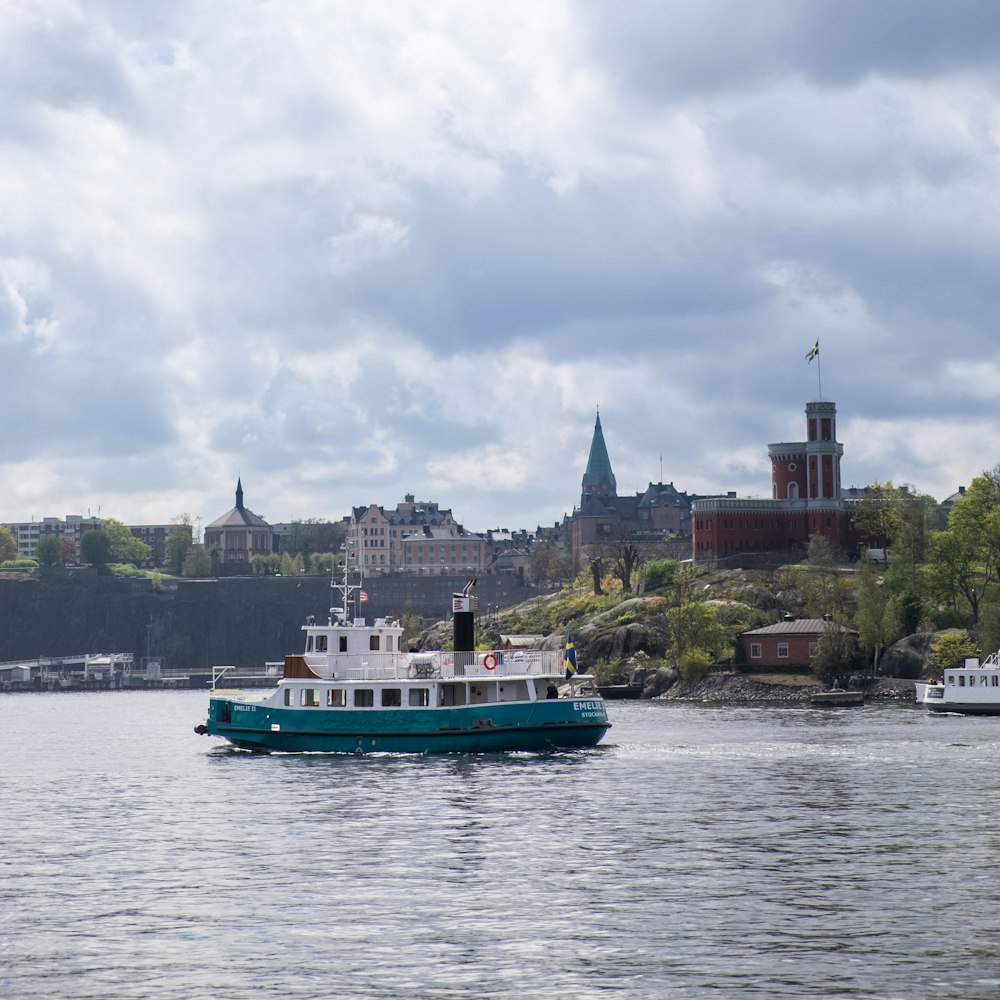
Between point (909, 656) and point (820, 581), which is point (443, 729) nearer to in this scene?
point (909, 656)

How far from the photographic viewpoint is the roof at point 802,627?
15000 cm

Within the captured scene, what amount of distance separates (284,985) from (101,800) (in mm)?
36303

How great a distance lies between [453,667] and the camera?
3071 inches

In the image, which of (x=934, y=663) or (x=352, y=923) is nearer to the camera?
(x=352, y=923)

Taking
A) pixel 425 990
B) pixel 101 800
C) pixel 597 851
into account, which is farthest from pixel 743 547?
pixel 425 990

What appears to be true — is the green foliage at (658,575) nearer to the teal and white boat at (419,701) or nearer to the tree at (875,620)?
the tree at (875,620)

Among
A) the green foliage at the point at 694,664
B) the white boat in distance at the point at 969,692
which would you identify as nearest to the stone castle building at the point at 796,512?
the green foliage at the point at 694,664

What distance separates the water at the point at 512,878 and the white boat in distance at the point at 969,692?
34.3m

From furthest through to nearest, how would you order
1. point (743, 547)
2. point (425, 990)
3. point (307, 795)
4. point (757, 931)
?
point (743, 547), point (307, 795), point (757, 931), point (425, 990)

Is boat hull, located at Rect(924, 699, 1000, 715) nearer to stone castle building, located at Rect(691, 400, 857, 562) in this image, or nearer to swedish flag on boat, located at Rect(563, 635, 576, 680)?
swedish flag on boat, located at Rect(563, 635, 576, 680)

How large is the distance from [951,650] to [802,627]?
71.1 feet

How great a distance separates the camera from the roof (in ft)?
492

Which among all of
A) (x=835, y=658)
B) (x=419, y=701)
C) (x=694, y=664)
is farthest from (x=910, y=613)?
(x=419, y=701)

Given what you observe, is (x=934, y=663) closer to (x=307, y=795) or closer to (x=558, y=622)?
(x=558, y=622)
